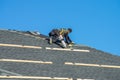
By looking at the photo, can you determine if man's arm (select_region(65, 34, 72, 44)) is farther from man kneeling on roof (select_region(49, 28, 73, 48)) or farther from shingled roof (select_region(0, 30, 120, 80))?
shingled roof (select_region(0, 30, 120, 80))

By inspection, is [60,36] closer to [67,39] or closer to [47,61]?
[67,39]

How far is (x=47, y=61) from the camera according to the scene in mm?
18297

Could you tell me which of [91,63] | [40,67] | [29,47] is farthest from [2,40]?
[91,63]

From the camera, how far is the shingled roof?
17.2m

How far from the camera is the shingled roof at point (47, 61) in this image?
17.2m

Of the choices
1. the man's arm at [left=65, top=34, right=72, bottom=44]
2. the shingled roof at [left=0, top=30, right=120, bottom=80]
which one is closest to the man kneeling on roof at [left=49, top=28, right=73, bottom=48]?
the man's arm at [left=65, top=34, right=72, bottom=44]

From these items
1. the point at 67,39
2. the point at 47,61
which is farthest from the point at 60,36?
the point at 47,61

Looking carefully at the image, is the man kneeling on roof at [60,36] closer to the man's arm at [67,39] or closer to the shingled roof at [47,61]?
the man's arm at [67,39]

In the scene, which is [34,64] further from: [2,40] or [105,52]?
[105,52]

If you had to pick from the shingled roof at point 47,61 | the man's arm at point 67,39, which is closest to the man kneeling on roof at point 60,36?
the man's arm at point 67,39

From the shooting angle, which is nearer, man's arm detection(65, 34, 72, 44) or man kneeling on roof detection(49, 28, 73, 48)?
man kneeling on roof detection(49, 28, 73, 48)

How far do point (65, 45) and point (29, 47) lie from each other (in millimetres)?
1639

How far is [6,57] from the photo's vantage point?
17.8 m

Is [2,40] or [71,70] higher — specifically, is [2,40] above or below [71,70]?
above
